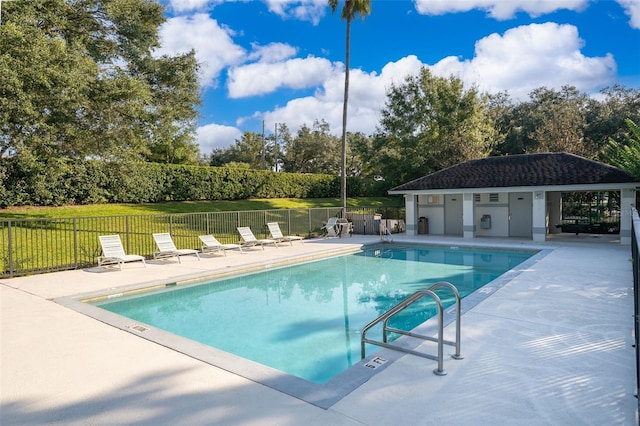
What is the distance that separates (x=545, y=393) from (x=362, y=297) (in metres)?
5.73

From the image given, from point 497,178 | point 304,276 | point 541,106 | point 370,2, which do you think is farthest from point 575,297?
point 541,106

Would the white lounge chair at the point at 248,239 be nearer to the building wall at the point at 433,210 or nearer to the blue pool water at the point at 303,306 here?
the blue pool water at the point at 303,306

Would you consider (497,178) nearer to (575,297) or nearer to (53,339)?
(575,297)

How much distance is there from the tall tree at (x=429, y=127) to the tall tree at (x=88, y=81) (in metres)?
16.8

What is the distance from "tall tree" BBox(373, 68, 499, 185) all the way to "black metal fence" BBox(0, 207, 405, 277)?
8687 mm

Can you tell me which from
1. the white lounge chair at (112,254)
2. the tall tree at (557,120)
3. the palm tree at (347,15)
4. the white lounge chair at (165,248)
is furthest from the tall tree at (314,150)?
the white lounge chair at (112,254)

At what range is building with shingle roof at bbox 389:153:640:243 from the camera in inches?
624

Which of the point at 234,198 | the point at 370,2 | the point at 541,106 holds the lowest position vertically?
the point at 234,198

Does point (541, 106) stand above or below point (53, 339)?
above

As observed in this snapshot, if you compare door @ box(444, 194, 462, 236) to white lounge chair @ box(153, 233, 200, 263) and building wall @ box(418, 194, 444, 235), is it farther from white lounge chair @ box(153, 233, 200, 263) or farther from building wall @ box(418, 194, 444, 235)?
white lounge chair @ box(153, 233, 200, 263)

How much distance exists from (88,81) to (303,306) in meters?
11.3

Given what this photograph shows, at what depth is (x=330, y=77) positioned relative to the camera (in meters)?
28.7

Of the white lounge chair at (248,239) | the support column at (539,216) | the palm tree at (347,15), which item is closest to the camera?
the white lounge chair at (248,239)

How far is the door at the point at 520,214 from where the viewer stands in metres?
18.6
